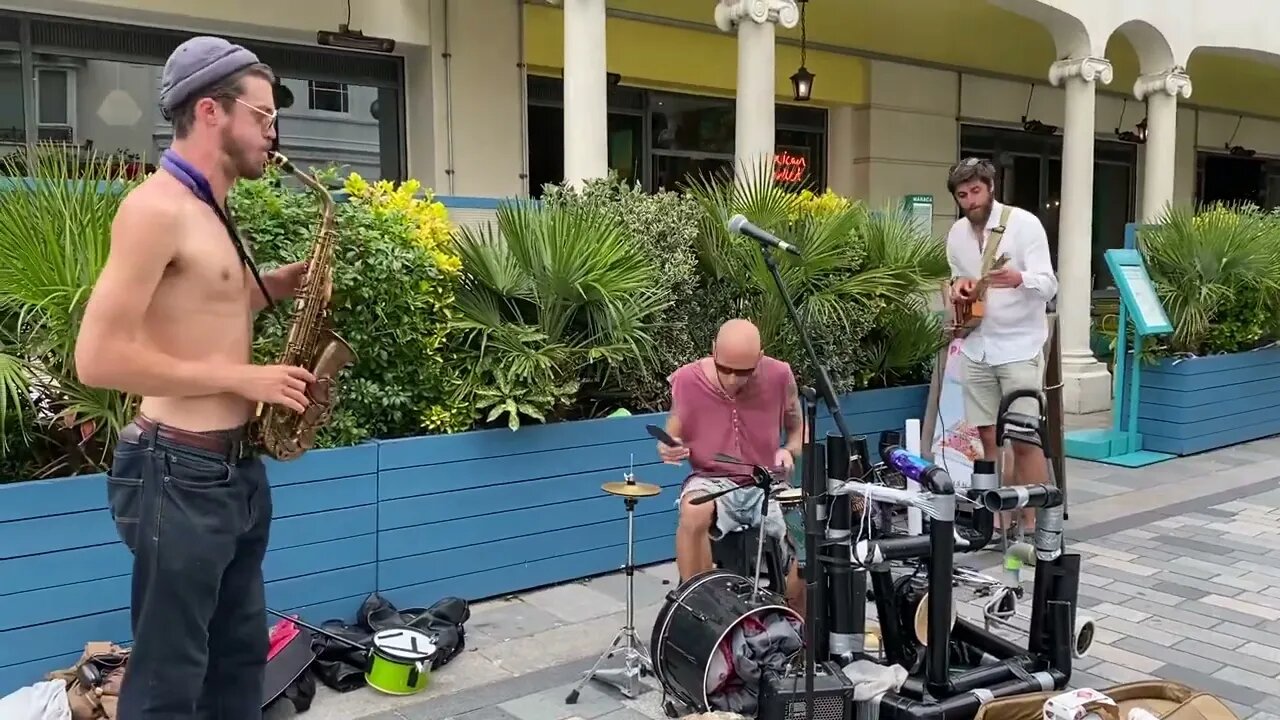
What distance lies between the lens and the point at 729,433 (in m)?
4.07

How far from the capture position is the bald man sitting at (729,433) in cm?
393

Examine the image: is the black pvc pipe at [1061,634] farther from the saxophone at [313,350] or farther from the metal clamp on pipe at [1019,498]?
the saxophone at [313,350]

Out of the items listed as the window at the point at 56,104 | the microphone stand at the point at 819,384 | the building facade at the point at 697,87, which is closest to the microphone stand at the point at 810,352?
the microphone stand at the point at 819,384

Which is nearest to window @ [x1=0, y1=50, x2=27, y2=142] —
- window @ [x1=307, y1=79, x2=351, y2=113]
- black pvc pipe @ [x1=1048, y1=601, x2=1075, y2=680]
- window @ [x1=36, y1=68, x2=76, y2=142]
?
window @ [x1=36, y1=68, x2=76, y2=142]

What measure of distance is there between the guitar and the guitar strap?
19 millimetres

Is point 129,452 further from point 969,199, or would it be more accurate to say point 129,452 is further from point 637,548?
point 969,199

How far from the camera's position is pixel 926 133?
12500 mm

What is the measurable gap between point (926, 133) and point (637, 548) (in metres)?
8.73

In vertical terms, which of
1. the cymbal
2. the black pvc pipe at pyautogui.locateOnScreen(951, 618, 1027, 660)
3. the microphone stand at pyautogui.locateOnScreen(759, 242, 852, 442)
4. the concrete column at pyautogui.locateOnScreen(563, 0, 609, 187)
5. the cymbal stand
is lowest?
the cymbal stand

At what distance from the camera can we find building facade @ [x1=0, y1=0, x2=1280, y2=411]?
293 inches

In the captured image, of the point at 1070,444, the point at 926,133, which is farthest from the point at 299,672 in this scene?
the point at 926,133

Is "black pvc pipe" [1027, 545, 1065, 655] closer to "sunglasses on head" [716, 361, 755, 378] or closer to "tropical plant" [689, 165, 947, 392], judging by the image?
"sunglasses on head" [716, 361, 755, 378]

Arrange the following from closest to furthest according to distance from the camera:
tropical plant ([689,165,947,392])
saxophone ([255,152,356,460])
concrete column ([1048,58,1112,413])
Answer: saxophone ([255,152,356,460]), tropical plant ([689,165,947,392]), concrete column ([1048,58,1112,413])

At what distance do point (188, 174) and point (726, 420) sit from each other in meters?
2.26
